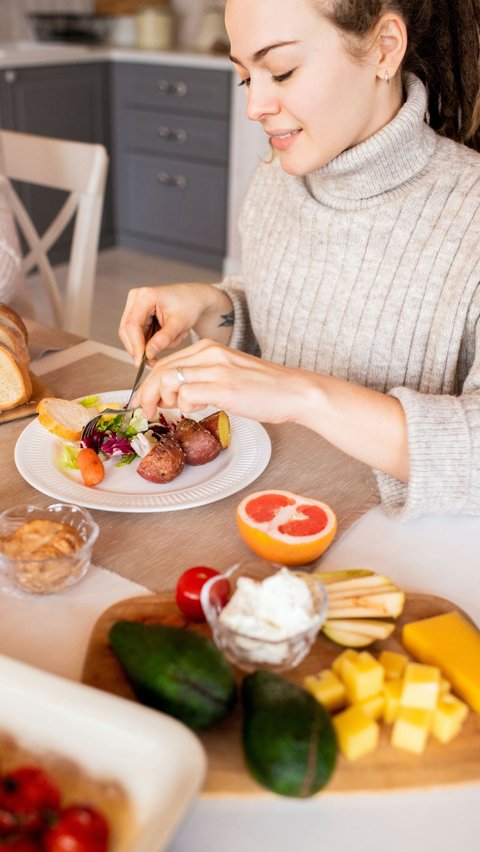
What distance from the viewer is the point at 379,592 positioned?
0.80 meters

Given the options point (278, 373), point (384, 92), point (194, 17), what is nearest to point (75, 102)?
point (194, 17)

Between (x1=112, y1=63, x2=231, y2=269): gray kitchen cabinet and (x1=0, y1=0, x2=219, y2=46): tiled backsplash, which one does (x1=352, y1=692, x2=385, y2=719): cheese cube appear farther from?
(x1=0, y1=0, x2=219, y2=46): tiled backsplash

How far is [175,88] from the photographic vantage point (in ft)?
13.5

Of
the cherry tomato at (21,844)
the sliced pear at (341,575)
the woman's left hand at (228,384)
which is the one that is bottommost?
the sliced pear at (341,575)

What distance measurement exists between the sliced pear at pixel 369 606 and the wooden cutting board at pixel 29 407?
0.61 metres

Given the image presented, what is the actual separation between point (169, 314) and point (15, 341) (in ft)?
0.84

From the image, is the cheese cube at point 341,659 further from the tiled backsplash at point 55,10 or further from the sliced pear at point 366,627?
the tiled backsplash at point 55,10

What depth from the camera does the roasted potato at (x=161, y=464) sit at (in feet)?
3.39

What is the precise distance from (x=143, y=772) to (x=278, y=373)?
20.0 inches

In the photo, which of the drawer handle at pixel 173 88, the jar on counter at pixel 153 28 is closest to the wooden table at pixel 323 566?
the drawer handle at pixel 173 88

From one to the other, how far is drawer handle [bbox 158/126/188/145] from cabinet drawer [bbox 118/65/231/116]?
0.10m

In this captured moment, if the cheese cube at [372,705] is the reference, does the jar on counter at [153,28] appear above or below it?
above

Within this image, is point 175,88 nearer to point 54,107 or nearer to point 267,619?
point 54,107

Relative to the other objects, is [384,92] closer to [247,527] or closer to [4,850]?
[247,527]
